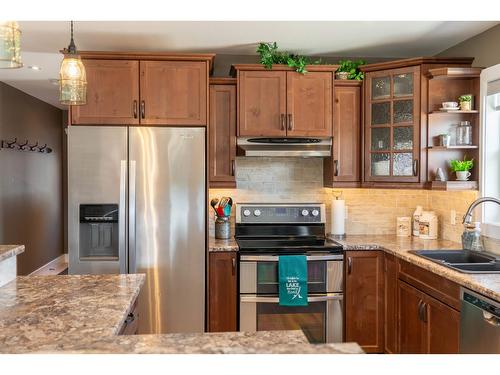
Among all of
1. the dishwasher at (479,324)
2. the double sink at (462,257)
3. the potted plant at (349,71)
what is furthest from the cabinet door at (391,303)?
the potted plant at (349,71)

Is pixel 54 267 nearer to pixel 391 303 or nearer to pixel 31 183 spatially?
pixel 31 183

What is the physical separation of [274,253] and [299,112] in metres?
1.17

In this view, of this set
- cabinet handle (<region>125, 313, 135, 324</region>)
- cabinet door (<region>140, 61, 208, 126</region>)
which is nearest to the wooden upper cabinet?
cabinet door (<region>140, 61, 208, 126</region>)

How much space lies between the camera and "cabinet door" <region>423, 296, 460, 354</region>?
246 centimetres

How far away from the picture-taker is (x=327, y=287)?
3.43m

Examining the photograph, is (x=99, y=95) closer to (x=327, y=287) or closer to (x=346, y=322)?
(x=327, y=287)

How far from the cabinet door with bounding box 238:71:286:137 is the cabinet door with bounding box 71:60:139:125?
846 mm

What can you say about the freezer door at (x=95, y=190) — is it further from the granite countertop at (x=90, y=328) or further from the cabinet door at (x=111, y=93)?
the granite countertop at (x=90, y=328)

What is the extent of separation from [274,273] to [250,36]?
6.03 feet

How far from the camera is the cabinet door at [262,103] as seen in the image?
3.62 metres

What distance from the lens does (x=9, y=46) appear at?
1.67 m

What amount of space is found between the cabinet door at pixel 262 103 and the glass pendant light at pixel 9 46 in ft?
6.80

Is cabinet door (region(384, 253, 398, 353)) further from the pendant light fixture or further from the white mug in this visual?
the pendant light fixture

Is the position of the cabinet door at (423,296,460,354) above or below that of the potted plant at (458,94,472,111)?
below
